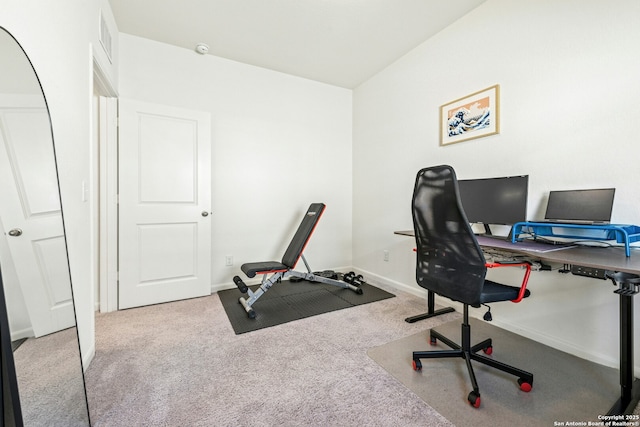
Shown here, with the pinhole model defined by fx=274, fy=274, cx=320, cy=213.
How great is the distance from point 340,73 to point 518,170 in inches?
95.5

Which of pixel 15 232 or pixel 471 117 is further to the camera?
pixel 471 117

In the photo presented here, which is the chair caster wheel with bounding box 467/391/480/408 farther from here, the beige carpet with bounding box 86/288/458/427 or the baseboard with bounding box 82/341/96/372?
the baseboard with bounding box 82/341/96/372

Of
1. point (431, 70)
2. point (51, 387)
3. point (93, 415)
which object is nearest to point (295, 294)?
point (93, 415)

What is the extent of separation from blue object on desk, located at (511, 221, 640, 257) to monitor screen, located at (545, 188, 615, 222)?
71 mm

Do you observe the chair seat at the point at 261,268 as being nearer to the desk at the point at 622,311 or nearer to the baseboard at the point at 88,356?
the baseboard at the point at 88,356

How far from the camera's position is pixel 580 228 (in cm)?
159

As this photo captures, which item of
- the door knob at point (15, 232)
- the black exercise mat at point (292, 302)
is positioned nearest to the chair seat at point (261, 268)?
the black exercise mat at point (292, 302)

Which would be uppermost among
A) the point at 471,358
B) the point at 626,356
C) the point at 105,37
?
the point at 105,37

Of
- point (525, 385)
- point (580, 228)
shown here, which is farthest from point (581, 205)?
point (525, 385)

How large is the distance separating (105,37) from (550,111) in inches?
135

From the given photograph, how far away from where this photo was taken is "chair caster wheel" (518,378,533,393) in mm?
1447

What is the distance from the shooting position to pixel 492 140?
7.48 feet

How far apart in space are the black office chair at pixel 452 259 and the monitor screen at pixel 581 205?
503 millimetres

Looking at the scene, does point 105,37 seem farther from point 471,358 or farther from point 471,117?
point 471,358
